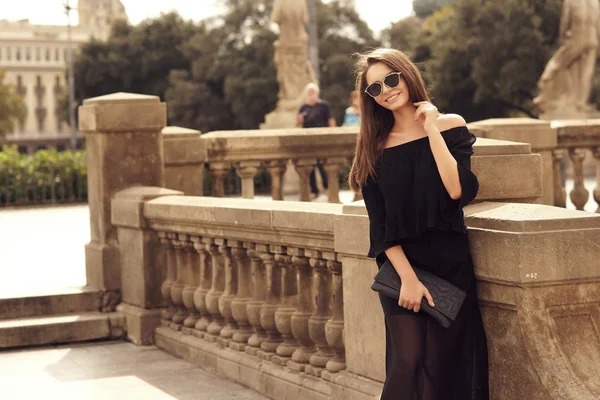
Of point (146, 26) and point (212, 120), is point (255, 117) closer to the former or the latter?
point (212, 120)

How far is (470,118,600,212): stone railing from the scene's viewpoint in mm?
11141

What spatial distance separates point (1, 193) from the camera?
1000 inches

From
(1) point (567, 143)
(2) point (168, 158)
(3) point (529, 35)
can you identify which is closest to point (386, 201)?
(2) point (168, 158)

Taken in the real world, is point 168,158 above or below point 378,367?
above

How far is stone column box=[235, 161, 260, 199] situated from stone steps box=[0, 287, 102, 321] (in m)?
2.39

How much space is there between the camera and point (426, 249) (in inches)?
180

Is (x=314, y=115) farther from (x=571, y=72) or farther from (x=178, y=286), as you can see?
(x=571, y=72)

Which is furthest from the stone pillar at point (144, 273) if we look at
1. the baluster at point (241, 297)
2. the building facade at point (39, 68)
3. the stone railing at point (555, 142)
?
the building facade at point (39, 68)

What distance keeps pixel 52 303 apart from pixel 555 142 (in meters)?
5.09

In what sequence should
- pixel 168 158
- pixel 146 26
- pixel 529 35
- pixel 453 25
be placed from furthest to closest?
pixel 146 26 → pixel 453 25 → pixel 529 35 → pixel 168 158

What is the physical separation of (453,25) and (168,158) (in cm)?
4332

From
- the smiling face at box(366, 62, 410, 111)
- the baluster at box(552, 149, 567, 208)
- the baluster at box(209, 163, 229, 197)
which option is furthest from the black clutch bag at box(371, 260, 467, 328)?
the baluster at box(552, 149, 567, 208)

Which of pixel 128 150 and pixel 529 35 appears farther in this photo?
pixel 529 35

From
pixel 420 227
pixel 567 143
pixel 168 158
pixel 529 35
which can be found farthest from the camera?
pixel 529 35
